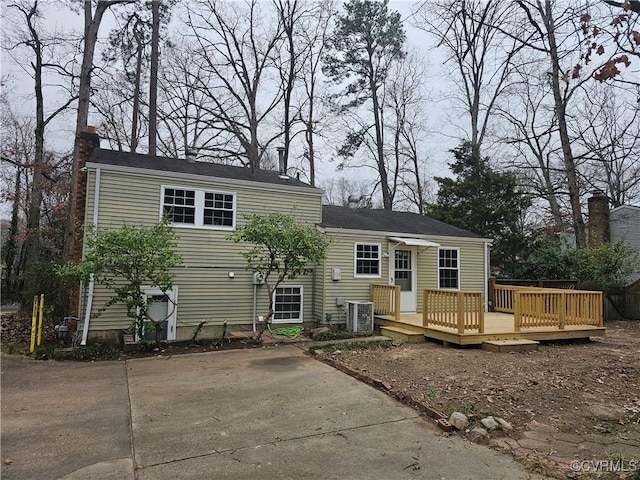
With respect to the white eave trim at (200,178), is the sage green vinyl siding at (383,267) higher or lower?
lower

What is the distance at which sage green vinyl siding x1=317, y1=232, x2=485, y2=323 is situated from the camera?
35.4 ft

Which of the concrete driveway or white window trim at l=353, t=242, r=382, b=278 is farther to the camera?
white window trim at l=353, t=242, r=382, b=278

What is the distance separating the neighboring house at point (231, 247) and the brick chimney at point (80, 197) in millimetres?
35

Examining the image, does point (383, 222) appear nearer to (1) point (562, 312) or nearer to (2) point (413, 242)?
(2) point (413, 242)

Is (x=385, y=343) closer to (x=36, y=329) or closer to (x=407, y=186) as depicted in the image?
(x=36, y=329)

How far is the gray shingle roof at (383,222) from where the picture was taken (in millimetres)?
11711

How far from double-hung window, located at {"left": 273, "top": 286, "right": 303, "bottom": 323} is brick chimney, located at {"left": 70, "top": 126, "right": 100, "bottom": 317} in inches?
185

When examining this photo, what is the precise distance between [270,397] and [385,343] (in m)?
4.16

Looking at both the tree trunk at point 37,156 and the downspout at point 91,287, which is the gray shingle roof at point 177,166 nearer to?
the downspout at point 91,287

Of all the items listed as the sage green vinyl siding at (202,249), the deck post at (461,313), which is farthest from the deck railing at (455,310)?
the sage green vinyl siding at (202,249)

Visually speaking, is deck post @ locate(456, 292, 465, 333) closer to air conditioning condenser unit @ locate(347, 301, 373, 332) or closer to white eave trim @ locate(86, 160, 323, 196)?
air conditioning condenser unit @ locate(347, 301, 373, 332)

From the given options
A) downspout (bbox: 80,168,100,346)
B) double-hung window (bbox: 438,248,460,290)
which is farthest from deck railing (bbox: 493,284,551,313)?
downspout (bbox: 80,168,100,346)

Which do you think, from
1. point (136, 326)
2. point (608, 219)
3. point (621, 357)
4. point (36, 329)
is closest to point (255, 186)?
point (136, 326)

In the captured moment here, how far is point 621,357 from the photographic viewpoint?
768cm
